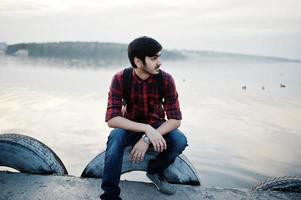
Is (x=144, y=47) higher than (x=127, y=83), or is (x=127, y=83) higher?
(x=144, y=47)

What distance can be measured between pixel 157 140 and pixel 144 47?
95 cm

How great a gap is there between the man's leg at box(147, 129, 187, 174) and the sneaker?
0.06 m

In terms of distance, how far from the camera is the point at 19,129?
9.05m

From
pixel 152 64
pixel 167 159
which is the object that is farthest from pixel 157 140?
pixel 152 64

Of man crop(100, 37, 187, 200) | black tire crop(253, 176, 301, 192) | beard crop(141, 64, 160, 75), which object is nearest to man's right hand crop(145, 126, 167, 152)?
man crop(100, 37, 187, 200)

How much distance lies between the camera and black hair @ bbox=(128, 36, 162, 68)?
337 cm

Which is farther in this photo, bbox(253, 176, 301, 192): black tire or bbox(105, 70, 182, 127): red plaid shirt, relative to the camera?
bbox(253, 176, 301, 192): black tire

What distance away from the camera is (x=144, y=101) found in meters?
3.55

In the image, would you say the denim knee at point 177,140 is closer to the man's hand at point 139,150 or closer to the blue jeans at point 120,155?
the blue jeans at point 120,155

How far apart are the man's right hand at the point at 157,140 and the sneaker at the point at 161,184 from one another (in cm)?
40

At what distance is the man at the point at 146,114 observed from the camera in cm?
338

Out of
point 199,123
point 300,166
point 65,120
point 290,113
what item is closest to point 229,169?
point 300,166

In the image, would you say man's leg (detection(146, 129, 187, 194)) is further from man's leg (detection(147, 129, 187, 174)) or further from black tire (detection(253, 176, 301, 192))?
black tire (detection(253, 176, 301, 192))

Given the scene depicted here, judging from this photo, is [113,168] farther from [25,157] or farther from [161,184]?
[25,157]
